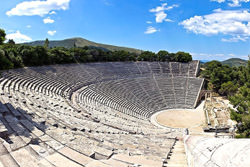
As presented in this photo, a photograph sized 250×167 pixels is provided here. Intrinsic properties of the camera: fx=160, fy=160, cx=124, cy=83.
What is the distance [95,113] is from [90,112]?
1.86 ft

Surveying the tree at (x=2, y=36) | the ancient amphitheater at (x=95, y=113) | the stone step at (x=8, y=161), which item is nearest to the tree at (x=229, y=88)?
the ancient amphitheater at (x=95, y=113)

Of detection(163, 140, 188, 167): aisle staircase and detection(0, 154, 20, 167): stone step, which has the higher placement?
detection(0, 154, 20, 167): stone step

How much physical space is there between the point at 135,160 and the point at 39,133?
320cm

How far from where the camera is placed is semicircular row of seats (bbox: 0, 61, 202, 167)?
4.09 m

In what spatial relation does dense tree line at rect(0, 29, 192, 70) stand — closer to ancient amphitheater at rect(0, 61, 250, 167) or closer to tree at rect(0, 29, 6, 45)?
tree at rect(0, 29, 6, 45)

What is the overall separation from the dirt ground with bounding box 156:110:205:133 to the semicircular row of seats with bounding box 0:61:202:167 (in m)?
1.89

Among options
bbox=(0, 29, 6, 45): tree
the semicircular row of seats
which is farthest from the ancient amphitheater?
bbox=(0, 29, 6, 45): tree

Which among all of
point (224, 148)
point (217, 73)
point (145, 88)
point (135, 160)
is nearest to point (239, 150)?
point (224, 148)

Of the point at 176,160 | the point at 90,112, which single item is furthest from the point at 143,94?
the point at 176,160

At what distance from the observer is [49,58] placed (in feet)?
90.0

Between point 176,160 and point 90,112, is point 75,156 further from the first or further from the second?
point 90,112

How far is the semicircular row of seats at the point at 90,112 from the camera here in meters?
4.09

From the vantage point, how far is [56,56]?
1142 inches

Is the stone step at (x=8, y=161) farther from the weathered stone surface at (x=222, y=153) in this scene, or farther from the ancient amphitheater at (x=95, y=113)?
the weathered stone surface at (x=222, y=153)
